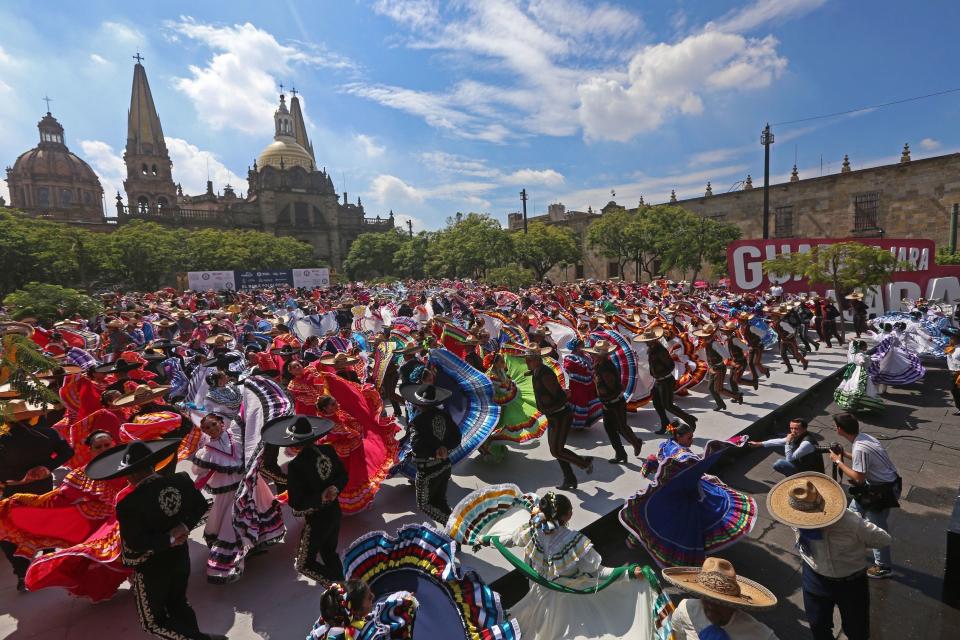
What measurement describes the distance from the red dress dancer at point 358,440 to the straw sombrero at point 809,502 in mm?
3547

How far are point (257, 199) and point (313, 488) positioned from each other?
71620 millimetres

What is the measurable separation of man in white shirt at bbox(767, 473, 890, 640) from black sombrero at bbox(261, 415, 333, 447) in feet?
10.4

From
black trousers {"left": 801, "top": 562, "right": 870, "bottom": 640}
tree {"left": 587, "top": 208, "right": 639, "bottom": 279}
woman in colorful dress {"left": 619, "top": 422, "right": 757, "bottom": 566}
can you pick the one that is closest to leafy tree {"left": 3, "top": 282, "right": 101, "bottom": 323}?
woman in colorful dress {"left": 619, "top": 422, "right": 757, "bottom": 566}

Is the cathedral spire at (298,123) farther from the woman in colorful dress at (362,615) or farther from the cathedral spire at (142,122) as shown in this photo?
the woman in colorful dress at (362,615)

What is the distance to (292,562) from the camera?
435 centimetres

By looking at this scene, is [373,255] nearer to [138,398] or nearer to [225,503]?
[138,398]

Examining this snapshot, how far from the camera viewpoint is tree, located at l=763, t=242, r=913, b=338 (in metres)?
13.4

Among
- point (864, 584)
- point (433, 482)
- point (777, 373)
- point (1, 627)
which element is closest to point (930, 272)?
point (777, 373)

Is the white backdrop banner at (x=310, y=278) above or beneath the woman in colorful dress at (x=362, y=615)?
above

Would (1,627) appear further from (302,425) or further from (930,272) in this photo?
(930,272)

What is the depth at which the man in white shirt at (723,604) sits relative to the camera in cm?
224

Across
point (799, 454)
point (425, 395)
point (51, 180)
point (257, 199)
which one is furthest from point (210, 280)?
point (51, 180)

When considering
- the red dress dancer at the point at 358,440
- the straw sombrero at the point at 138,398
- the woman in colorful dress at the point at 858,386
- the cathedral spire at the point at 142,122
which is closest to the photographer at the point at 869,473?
the red dress dancer at the point at 358,440

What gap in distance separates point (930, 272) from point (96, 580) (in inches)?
920
